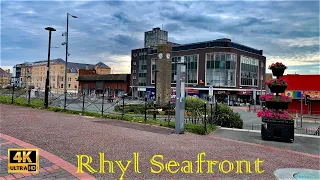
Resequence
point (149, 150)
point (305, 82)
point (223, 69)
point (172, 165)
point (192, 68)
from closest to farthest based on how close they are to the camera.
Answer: point (172, 165) → point (149, 150) → point (305, 82) → point (223, 69) → point (192, 68)

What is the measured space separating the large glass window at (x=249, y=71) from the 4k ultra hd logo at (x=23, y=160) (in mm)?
57443

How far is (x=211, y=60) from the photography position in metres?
58.0

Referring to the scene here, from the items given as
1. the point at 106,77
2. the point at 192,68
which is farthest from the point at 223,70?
the point at 106,77

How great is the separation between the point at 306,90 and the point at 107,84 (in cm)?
5961

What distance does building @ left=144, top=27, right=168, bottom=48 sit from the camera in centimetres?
8194

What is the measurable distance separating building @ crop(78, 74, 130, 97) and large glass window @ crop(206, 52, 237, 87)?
94.0ft

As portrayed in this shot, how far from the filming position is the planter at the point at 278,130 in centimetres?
991

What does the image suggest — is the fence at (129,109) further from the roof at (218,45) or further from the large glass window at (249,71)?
the large glass window at (249,71)

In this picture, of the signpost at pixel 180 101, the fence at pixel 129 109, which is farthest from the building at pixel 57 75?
the signpost at pixel 180 101

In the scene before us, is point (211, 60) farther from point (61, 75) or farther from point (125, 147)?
point (61, 75)

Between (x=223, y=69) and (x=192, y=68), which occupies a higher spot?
(x=192, y=68)

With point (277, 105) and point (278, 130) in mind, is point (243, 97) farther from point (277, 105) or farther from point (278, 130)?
point (278, 130)

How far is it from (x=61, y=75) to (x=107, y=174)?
9720 cm

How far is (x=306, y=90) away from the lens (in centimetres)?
3116
